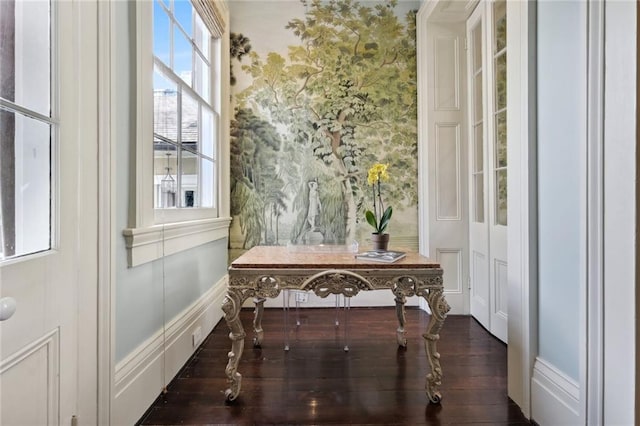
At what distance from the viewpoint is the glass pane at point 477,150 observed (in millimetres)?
2766

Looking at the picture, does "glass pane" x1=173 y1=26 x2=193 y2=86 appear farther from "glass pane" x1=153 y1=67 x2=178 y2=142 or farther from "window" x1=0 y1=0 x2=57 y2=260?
"window" x1=0 y1=0 x2=57 y2=260

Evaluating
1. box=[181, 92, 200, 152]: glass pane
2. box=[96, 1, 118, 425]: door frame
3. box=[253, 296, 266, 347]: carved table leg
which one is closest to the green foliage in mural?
box=[181, 92, 200, 152]: glass pane

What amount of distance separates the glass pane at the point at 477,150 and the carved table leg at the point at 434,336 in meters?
1.62

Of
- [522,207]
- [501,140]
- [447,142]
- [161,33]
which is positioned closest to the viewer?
[522,207]

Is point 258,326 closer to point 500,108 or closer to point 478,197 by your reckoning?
point 478,197

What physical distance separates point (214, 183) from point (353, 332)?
168cm

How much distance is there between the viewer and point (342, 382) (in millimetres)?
1833

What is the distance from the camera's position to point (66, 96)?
3.62 ft

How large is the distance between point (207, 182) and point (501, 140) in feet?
7.55

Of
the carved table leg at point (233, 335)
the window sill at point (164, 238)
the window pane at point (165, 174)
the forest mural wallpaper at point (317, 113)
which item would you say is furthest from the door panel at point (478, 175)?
the window pane at point (165, 174)

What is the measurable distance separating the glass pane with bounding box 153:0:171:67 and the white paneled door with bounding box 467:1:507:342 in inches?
89.4

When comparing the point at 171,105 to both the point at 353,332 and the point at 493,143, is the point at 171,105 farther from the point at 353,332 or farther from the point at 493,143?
the point at 493,143

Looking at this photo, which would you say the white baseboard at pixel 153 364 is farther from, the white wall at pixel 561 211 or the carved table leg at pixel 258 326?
the white wall at pixel 561 211

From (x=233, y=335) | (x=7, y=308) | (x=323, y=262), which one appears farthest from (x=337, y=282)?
(x=7, y=308)
